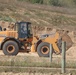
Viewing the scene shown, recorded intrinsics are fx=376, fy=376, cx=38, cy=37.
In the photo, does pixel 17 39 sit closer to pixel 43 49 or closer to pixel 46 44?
pixel 43 49

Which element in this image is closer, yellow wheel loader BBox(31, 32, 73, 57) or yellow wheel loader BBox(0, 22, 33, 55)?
yellow wheel loader BBox(31, 32, 73, 57)

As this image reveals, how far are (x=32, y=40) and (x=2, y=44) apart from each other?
2066mm

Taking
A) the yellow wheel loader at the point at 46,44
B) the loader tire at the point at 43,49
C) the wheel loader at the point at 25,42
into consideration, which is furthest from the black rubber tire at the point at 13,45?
the loader tire at the point at 43,49

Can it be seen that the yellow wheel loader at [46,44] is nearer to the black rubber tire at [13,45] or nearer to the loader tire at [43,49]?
the loader tire at [43,49]

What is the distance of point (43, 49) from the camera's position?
2527cm

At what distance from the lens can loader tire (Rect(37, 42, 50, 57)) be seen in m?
25.0

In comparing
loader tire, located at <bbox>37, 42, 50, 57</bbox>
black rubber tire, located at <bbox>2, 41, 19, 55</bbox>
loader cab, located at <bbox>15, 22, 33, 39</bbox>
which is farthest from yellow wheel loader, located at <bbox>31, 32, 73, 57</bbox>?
black rubber tire, located at <bbox>2, 41, 19, 55</bbox>

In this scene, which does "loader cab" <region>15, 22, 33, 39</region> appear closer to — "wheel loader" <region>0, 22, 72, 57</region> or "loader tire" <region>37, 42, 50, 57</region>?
"wheel loader" <region>0, 22, 72, 57</region>

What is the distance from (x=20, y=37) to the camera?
25.6 meters

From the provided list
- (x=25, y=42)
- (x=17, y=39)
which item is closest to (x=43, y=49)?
(x=25, y=42)

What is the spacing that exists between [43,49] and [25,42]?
1390mm

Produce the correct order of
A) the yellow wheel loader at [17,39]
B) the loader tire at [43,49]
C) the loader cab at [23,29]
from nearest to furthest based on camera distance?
the loader tire at [43,49] < the yellow wheel loader at [17,39] < the loader cab at [23,29]

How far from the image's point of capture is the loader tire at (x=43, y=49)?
25031 mm

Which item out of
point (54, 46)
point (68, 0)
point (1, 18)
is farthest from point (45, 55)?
point (68, 0)
